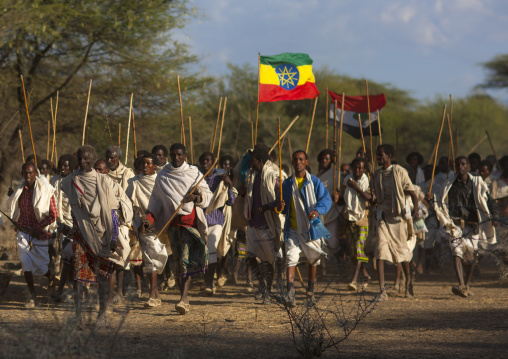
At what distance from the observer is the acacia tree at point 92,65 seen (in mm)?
19359

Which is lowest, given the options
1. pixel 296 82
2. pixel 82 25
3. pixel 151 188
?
pixel 151 188

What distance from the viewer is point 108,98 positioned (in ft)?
66.7

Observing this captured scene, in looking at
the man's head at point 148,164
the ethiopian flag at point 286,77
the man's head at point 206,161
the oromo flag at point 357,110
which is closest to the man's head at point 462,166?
the ethiopian flag at point 286,77

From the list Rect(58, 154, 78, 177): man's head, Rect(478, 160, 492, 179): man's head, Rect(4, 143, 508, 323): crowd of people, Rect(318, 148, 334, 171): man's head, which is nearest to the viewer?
Rect(4, 143, 508, 323): crowd of people

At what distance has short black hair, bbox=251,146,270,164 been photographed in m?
9.41

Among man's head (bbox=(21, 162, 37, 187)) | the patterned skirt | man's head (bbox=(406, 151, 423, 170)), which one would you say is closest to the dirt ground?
the patterned skirt

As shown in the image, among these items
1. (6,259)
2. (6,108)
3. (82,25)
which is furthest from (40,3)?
(6,259)

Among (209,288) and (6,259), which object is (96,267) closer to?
(209,288)

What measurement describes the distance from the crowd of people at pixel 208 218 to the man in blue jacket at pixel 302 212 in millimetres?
14

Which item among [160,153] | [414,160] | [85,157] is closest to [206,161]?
[160,153]

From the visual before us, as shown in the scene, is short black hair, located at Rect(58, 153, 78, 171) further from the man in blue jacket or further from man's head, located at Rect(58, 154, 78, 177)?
the man in blue jacket

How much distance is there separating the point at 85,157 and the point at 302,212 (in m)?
2.77

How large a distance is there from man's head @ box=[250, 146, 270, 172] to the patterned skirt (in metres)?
2.02

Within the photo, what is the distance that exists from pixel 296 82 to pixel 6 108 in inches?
398
